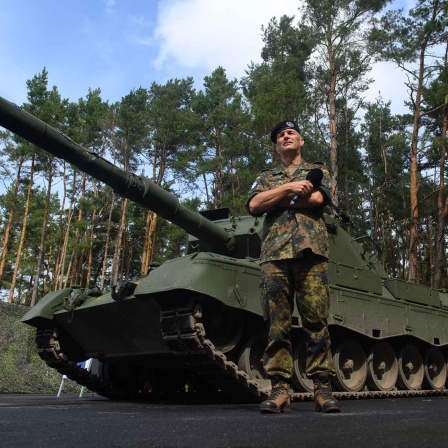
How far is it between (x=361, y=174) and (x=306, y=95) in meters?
8.30

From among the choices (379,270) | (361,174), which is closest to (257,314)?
(379,270)

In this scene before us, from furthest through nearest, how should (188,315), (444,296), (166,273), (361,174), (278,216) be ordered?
1. (361,174)
2. (444,296)
3. (166,273)
4. (188,315)
5. (278,216)

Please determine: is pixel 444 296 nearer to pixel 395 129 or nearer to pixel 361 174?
pixel 361 174

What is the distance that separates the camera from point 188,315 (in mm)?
6004

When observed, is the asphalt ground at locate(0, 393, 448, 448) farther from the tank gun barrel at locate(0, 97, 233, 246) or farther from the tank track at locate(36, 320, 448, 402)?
the tank gun barrel at locate(0, 97, 233, 246)

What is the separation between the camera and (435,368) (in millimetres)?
10023

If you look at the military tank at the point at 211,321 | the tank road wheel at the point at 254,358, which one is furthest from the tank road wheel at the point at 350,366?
the tank road wheel at the point at 254,358

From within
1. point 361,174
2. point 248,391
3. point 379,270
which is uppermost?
point 361,174

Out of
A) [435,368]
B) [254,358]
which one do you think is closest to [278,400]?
[254,358]

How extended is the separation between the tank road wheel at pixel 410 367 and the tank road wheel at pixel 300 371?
2297mm

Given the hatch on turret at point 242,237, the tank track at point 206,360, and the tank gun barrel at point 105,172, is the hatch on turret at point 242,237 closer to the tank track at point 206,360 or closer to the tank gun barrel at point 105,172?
the tank gun barrel at point 105,172

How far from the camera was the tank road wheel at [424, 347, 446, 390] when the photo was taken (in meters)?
9.75

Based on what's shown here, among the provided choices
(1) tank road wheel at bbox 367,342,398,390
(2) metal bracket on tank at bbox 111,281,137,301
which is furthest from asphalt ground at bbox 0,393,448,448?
(1) tank road wheel at bbox 367,342,398,390

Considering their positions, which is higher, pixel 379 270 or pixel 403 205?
pixel 403 205
